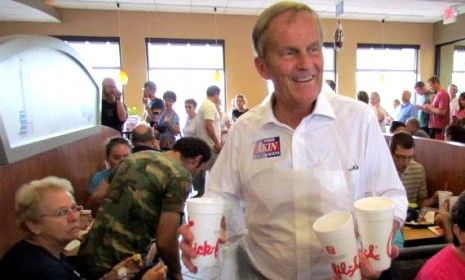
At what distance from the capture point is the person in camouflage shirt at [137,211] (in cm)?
209

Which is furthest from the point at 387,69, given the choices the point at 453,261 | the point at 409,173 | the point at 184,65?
the point at 453,261

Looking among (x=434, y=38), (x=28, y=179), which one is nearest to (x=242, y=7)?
(x=434, y=38)

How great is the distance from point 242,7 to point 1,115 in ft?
24.1

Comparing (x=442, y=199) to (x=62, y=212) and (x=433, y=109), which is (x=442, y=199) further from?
(x=433, y=109)

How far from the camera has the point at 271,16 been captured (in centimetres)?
108

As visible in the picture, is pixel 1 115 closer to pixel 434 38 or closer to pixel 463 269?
pixel 463 269

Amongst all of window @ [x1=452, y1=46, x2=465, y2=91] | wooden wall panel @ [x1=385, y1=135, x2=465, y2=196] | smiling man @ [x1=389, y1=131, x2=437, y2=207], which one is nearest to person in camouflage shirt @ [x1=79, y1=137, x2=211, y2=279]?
smiling man @ [x1=389, y1=131, x2=437, y2=207]

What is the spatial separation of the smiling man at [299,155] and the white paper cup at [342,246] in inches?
8.9

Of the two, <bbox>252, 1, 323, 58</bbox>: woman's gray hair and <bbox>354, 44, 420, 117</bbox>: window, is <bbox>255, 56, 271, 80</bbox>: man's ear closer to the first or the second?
<bbox>252, 1, 323, 58</bbox>: woman's gray hair

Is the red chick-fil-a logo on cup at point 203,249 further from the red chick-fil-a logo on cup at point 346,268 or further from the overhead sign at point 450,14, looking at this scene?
the overhead sign at point 450,14

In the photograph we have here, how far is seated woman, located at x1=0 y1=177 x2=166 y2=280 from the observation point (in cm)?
166

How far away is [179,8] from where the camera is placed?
8.88 m

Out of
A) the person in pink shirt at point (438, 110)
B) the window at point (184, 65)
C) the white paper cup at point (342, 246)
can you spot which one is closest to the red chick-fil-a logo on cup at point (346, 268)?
the white paper cup at point (342, 246)

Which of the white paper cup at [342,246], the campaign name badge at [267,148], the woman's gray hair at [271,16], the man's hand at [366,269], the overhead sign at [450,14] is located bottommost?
the man's hand at [366,269]
